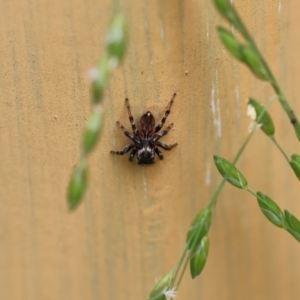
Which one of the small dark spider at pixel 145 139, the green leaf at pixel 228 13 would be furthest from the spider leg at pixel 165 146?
the green leaf at pixel 228 13

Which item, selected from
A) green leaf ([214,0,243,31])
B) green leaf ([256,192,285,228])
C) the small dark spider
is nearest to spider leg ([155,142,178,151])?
the small dark spider

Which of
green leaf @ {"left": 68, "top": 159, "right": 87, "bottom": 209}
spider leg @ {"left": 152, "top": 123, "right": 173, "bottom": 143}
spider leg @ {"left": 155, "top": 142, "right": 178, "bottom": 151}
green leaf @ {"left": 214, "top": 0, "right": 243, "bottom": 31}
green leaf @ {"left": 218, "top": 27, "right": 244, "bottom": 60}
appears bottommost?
green leaf @ {"left": 68, "top": 159, "right": 87, "bottom": 209}

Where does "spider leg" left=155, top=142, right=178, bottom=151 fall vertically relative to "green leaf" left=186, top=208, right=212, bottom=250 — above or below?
above

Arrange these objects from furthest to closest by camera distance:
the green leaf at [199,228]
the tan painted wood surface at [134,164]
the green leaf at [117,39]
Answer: the tan painted wood surface at [134,164]
the green leaf at [199,228]
the green leaf at [117,39]

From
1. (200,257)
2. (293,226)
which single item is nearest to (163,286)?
(200,257)

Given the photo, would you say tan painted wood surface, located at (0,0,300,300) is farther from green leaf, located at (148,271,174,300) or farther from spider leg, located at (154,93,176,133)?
green leaf, located at (148,271,174,300)

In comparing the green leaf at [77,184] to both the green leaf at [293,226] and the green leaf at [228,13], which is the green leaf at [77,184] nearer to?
the green leaf at [228,13]

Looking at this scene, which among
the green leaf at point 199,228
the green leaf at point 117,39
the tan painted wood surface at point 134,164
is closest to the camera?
the green leaf at point 117,39
